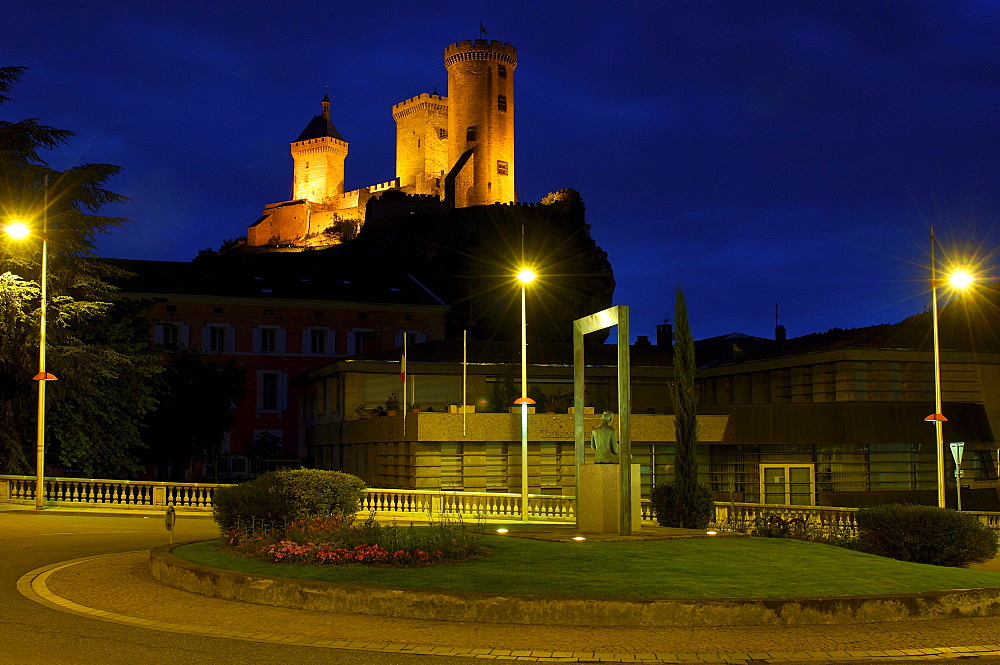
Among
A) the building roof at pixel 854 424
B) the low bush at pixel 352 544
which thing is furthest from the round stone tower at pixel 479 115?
the low bush at pixel 352 544

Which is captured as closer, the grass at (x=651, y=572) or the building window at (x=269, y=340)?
the grass at (x=651, y=572)

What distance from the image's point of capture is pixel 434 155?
13788 centimetres

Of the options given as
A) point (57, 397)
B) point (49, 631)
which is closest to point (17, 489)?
point (57, 397)

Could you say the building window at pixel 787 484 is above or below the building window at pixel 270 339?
below

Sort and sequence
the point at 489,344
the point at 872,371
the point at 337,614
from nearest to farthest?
the point at 337,614, the point at 872,371, the point at 489,344

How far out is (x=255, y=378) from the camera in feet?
214

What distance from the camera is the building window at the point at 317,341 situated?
6656 cm

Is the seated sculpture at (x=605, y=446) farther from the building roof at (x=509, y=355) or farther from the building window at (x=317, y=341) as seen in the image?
the building window at (x=317, y=341)

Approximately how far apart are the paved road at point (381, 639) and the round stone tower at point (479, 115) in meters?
113

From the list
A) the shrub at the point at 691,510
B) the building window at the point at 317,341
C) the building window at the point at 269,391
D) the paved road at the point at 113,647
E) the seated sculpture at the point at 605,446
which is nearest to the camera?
the paved road at the point at 113,647

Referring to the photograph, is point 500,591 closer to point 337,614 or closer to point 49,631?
point 337,614

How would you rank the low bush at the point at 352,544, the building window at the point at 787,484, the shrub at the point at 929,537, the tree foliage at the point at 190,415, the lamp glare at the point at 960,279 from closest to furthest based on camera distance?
the low bush at the point at 352,544 < the shrub at the point at 929,537 < the lamp glare at the point at 960,279 < the building window at the point at 787,484 < the tree foliage at the point at 190,415

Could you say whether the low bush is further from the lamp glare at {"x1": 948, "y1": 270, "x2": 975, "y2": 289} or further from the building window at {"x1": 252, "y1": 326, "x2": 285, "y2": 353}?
the building window at {"x1": 252, "y1": 326, "x2": 285, "y2": 353}

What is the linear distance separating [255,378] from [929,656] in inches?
2264
